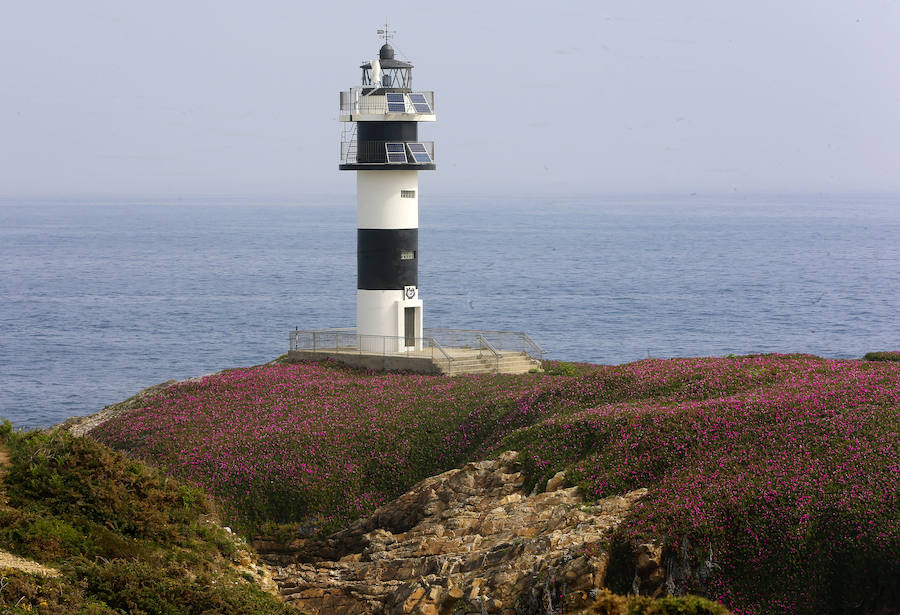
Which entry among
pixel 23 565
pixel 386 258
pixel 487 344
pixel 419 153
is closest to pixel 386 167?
pixel 419 153

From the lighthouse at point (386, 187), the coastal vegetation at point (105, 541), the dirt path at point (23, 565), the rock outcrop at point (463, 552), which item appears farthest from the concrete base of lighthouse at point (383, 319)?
the dirt path at point (23, 565)

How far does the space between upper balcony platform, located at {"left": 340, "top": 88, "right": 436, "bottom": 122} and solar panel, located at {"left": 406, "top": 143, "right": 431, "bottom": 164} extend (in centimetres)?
86

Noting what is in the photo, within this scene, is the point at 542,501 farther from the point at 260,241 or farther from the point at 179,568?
the point at 260,241

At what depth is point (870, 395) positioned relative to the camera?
22.0 meters

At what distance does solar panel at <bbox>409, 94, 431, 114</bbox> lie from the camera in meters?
37.2

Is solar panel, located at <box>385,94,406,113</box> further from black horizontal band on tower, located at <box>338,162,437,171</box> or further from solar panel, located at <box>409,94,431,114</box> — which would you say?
black horizontal band on tower, located at <box>338,162,437,171</box>

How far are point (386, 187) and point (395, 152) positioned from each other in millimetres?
1224

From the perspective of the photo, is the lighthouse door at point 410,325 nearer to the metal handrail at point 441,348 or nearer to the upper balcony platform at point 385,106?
the metal handrail at point 441,348

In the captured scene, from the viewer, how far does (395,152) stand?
122ft

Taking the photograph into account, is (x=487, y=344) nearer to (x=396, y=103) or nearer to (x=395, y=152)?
(x=395, y=152)

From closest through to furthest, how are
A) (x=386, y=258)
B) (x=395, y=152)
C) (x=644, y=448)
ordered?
(x=644, y=448) < (x=395, y=152) < (x=386, y=258)

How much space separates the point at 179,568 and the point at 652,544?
7.81 metres

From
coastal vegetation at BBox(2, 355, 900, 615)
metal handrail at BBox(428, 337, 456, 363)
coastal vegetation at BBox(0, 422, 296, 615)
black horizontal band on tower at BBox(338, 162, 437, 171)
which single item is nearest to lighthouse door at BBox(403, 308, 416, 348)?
metal handrail at BBox(428, 337, 456, 363)

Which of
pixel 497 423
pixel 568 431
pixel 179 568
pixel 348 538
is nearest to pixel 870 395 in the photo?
pixel 568 431
